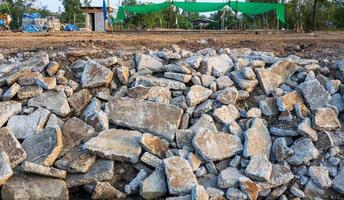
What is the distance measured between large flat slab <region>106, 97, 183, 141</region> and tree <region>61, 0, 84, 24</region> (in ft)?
113

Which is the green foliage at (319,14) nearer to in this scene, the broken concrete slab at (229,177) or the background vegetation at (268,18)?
the background vegetation at (268,18)

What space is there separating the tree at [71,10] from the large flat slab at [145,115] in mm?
34330

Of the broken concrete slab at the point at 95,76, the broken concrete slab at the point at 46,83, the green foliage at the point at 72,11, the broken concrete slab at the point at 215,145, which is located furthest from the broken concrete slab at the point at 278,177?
the green foliage at the point at 72,11

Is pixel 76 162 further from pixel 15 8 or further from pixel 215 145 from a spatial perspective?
pixel 15 8

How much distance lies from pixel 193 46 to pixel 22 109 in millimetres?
4349

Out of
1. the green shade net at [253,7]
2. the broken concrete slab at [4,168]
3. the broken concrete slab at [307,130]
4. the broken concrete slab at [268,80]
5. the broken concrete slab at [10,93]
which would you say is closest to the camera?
the broken concrete slab at [4,168]

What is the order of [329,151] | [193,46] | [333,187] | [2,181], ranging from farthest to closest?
[193,46] → [329,151] → [333,187] → [2,181]

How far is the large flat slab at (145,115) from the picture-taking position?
4.80 metres

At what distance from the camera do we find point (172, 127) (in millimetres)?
4793

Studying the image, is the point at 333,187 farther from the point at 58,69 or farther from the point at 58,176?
the point at 58,69

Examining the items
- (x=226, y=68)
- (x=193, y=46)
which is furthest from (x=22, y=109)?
(x=193, y=46)

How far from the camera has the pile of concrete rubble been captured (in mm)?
4148

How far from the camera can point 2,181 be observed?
157 inches

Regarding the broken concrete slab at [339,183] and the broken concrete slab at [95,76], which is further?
the broken concrete slab at [95,76]
